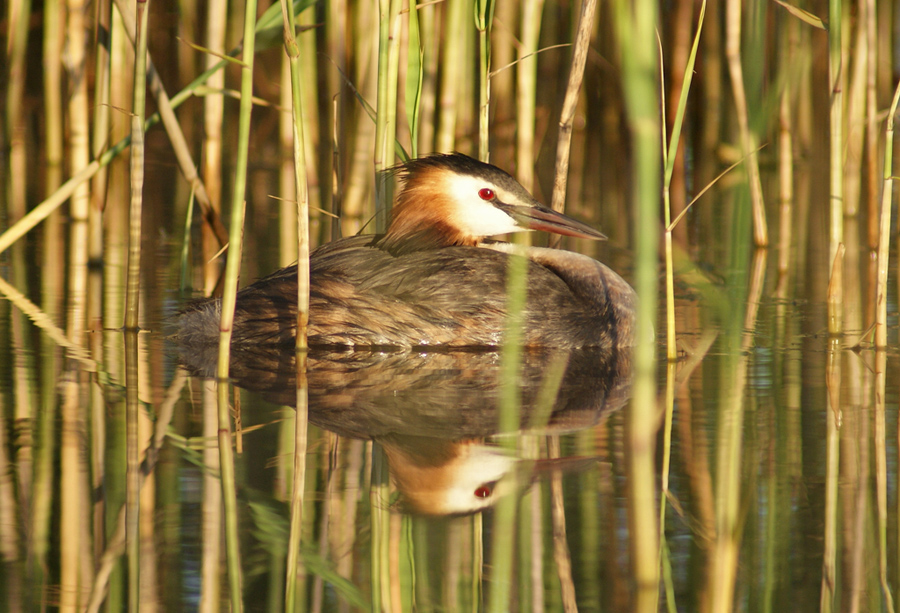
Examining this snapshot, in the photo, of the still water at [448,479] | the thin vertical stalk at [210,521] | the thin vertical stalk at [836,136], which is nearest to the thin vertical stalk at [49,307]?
the still water at [448,479]

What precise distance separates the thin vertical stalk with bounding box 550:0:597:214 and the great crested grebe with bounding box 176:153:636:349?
0.51 feet

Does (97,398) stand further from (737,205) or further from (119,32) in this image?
(119,32)

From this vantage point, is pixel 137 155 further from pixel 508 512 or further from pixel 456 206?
pixel 508 512

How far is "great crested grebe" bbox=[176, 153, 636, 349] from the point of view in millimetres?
5598

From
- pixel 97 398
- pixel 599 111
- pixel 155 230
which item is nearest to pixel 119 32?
pixel 155 230

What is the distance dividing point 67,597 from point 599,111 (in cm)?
1082

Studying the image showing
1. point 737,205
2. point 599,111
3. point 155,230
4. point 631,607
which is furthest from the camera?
point 599,111

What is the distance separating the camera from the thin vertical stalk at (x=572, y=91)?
211 inches

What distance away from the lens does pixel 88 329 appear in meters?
5.77

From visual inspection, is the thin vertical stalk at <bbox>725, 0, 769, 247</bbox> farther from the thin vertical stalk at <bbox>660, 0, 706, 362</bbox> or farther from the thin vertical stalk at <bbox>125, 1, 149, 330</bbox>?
the thin vertical stalk at <bbox>125, 1, 149, 330</bbox>

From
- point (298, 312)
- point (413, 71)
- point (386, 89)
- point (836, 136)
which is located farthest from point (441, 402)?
point (836, 136)

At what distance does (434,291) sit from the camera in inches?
223

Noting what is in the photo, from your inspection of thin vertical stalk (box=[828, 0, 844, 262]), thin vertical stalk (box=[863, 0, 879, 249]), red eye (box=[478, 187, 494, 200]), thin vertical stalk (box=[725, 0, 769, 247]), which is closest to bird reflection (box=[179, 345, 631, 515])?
red eye (box=[478, 187, 494, 200])

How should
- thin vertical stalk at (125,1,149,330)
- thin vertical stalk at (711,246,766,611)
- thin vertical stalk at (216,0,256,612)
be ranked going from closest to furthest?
thin vertical stalk at (711,246,766,611) < thin vertical stalk at (216,0,256,612) < thin vertical stalk at (125,1,149,330)
